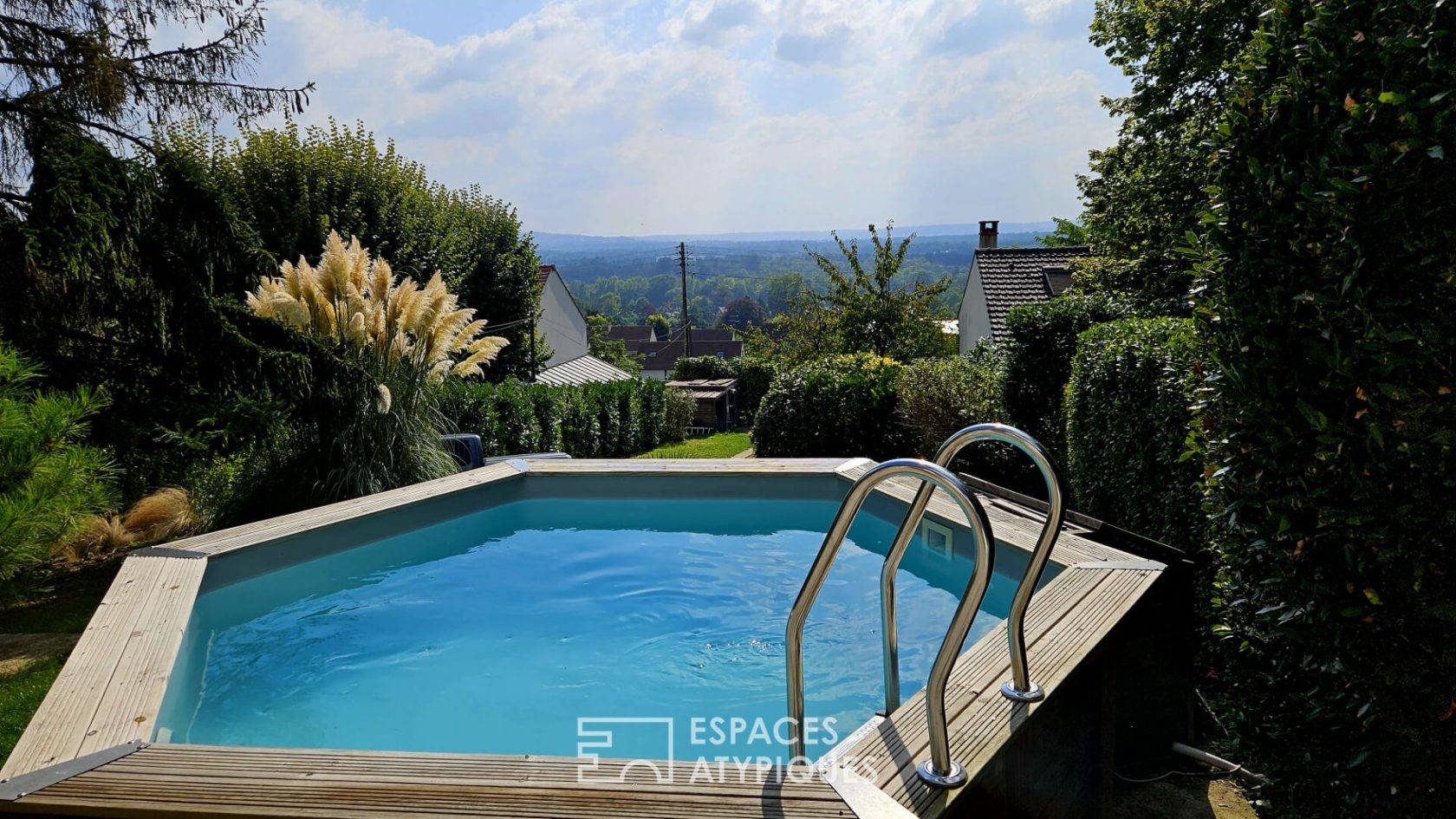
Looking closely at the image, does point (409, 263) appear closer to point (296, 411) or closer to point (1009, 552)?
point (296, 411)

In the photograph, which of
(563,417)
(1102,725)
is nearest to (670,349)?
(563,417)

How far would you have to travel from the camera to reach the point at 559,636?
4648mm

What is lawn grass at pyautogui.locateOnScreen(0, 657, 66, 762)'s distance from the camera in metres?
3.17

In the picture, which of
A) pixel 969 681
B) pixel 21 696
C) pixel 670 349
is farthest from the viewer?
pixel 670 349

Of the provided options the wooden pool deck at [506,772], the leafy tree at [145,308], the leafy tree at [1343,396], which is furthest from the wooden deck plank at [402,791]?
the leafy tree at [145,308]

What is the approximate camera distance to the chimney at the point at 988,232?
29.4 meters

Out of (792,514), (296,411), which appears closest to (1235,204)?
(792,514)

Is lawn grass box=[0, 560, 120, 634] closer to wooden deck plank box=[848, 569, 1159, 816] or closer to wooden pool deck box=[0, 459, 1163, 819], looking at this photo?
wooden pool deck box=[0, 459, 1163, 819]

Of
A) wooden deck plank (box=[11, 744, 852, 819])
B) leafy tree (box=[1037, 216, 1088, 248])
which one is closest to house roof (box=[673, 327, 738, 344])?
leafy tree (box=[1037, 216, 1088, 248])

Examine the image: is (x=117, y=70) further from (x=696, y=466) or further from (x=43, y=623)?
(x=696, y=466)

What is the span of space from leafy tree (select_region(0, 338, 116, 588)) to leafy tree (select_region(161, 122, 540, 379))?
5926 mm

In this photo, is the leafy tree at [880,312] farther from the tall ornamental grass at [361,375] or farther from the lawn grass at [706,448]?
the tall ornamental grass at [361,375]

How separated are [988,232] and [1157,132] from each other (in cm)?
1953

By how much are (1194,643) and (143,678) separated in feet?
13.2
